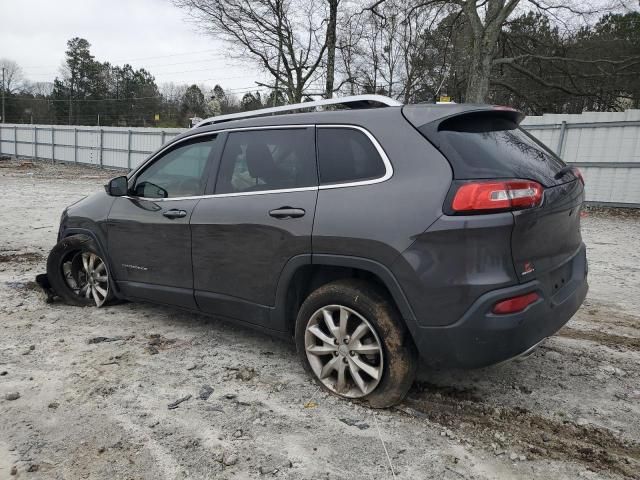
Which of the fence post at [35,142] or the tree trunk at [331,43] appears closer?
the tree trunk at [331,43]

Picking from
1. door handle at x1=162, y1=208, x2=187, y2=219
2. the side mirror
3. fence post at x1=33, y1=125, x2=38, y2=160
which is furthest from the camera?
fence post at x1=33, y1=125, x2=38, y2=160

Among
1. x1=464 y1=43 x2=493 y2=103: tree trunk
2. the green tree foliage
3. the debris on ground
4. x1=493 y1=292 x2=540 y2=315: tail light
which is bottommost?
the debris on ground

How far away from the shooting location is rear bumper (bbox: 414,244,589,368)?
239 cm

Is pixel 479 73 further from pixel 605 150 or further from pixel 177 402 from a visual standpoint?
pixel 177 402

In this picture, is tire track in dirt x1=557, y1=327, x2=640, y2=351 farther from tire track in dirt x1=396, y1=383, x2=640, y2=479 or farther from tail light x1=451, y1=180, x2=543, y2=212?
tail light x1=451, y1=180, x2=543, y2=212

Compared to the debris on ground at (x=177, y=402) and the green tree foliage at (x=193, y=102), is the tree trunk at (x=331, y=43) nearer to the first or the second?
the debris on ground at (x=177, y=402)

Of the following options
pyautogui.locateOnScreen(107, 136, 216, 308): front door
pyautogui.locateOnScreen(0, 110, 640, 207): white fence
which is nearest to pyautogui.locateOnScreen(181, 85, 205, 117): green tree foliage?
pyautogui.locateOnScreen(0, 110, 640, 207): white fence

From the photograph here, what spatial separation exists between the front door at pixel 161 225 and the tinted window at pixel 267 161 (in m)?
0.21

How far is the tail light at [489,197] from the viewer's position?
2.36 meters

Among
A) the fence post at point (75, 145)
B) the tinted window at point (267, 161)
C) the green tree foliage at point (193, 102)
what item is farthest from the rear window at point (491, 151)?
the green tree foliage at point (193, 102)

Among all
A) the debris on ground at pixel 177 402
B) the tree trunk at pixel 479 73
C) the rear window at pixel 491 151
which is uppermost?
the tree trunk at pixel 479 73

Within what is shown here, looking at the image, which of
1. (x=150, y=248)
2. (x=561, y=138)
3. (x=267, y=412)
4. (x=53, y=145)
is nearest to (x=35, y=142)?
(x=53, y=145)

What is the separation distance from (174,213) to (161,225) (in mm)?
181

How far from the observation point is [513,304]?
2402mm
